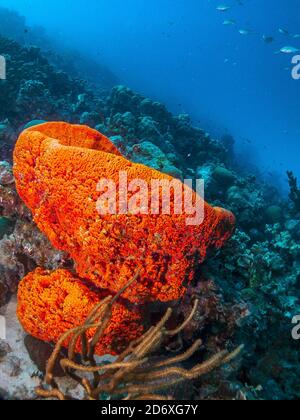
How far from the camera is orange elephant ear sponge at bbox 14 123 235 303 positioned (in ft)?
8.46

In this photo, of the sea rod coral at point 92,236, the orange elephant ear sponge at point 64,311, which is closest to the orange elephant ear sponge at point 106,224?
the sea rod coral at point 92,236

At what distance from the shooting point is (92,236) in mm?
2717

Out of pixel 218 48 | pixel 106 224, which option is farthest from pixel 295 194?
pixel 218 48

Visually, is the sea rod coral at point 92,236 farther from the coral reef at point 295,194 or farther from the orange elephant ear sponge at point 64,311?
the coral reef at point 295,194

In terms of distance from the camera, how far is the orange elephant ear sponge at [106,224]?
2580 mm

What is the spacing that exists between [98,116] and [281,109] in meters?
106

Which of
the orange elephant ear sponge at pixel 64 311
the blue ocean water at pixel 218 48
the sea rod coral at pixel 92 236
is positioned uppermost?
the blue ocean water at pixel 218 48

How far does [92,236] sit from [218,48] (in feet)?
478

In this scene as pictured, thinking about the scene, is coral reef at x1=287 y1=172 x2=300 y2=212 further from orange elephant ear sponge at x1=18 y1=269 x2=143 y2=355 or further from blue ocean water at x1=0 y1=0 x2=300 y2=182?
blue ocean water at x1=0 y1=0 x2=300 y2=182

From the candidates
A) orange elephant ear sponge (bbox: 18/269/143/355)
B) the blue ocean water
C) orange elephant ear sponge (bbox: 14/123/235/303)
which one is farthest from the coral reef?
the blue ocean water

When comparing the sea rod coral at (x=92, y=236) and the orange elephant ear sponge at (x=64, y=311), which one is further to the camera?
the orange elephant ear sponge at (x=64, y=311)

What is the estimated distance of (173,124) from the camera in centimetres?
1409

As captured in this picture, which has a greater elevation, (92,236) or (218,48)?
(218,48)

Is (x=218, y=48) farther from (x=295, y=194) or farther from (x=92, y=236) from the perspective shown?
(x=92, y=236)
